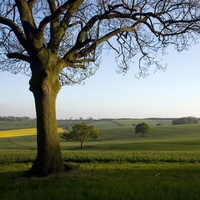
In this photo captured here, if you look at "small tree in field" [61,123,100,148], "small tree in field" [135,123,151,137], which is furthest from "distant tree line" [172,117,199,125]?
"small tree in field" [61,123,100,148]

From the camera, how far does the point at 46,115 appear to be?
886 centimetres

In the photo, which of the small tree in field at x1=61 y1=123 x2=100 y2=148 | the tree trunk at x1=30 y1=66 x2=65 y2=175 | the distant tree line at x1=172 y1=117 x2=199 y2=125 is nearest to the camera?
the tree trunk at x1=30 y1=66 x2=65 y2=175

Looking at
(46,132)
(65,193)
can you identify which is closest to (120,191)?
(65,193)

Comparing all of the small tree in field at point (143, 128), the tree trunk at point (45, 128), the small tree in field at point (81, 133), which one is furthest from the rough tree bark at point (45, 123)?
the small tree in field at point (143, 128)

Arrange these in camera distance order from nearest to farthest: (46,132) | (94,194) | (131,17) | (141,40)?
(94,194)
(46,132)
(131,17)
(141,40)

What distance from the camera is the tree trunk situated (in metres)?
8.77

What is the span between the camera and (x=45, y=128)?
347 inches

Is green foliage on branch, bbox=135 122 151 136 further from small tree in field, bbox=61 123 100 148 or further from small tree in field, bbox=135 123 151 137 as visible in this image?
small tree in field, bbox=61 123 100 148

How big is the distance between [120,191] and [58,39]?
6.16 metres

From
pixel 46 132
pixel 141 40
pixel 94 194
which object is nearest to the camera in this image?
pixel 94 194

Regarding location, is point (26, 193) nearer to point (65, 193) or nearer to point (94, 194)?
A: point (65, 193)

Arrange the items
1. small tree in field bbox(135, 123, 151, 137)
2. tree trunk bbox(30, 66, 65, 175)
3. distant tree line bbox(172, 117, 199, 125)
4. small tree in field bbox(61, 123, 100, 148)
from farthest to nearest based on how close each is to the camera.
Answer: distant tree line bbox(172, 117, 199, 125), small tree in field bbox(135, 123, 151, 137), small tree in field bbox(61, 123, 100, 148), tree trunk bbox(30, 66, 65, 175)

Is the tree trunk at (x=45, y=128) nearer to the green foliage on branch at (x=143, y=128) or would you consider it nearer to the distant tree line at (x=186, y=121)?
the green foliage on branch at (x=143, y=128)

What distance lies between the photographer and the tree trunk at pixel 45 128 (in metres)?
8.77
